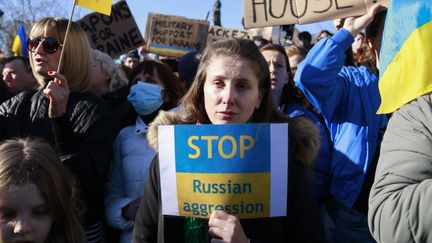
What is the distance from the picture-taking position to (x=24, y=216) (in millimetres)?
1700

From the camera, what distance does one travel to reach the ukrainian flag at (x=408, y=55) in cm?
118

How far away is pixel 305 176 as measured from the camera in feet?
5.74

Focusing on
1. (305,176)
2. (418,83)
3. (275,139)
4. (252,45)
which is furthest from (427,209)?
(252,45)

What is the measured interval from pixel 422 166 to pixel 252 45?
997 mm

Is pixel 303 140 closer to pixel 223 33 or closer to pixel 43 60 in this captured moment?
pixel 43 60

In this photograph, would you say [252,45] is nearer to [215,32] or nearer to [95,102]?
[95,102]

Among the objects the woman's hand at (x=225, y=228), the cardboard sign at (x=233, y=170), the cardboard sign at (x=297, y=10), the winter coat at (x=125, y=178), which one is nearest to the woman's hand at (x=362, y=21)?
the cardboard sign at (x=297, y=10)

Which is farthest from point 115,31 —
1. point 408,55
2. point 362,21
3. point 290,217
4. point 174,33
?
point 408,55

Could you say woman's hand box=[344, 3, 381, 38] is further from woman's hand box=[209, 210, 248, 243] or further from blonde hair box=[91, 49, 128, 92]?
blonde hair box=[91, 49, 128, 92]

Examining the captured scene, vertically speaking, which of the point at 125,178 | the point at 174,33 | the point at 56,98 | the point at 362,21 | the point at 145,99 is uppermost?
the point at 362,21

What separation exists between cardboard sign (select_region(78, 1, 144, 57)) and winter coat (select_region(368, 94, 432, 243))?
5.20 m

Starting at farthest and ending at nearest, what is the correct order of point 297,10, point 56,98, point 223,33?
point 223,33
point 297,10
point 56,98

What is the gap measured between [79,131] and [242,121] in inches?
40.3

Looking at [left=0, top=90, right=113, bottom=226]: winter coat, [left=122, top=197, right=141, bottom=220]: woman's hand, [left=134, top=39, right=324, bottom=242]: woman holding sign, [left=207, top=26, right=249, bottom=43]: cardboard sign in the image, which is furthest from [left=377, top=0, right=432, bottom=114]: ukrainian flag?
[left=207, top=26, right=249, bottom=43]: cardboard sign
